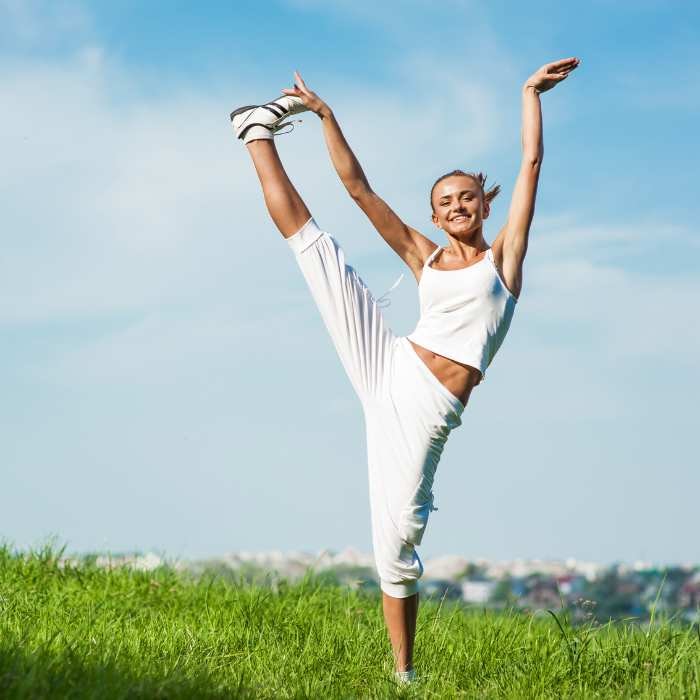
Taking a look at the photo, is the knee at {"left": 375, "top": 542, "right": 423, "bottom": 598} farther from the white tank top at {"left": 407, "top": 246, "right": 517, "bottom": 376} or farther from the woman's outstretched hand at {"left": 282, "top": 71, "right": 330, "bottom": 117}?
the woman's outstretched hand at {"left": 282, "top": 71, "right": 330, "bottom": 117}

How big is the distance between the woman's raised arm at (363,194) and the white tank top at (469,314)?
385 millimetres

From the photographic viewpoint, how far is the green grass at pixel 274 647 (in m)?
4.34

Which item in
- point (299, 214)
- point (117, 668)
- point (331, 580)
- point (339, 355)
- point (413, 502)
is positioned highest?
point (299, 214)

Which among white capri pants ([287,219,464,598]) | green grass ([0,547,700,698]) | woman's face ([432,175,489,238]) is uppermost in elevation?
woman's face ([432,175,489,238])

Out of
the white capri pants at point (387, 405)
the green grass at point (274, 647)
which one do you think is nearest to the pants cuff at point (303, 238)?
the white capri pants at point (387, 405)

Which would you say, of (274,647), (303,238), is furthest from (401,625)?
(303,238)

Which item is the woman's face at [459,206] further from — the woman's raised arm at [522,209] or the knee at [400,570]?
the knee at [400,570]

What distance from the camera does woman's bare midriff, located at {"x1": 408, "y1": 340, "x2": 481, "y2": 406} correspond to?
5.04m

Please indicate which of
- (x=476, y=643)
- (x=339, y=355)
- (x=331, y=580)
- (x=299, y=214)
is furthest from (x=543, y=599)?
(x=299, y=214)

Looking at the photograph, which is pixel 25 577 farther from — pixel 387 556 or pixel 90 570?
pixel 387 556

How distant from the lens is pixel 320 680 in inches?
197

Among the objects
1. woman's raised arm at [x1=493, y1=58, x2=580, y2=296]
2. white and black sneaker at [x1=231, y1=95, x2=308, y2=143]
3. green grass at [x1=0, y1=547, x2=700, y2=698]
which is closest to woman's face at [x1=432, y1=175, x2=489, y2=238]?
woman's raised arm at [x1=493, y1=58, x2=580, y2=296]

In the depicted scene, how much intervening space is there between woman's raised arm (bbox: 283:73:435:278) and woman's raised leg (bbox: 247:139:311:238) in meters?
0.33

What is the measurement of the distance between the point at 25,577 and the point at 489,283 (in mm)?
4439
